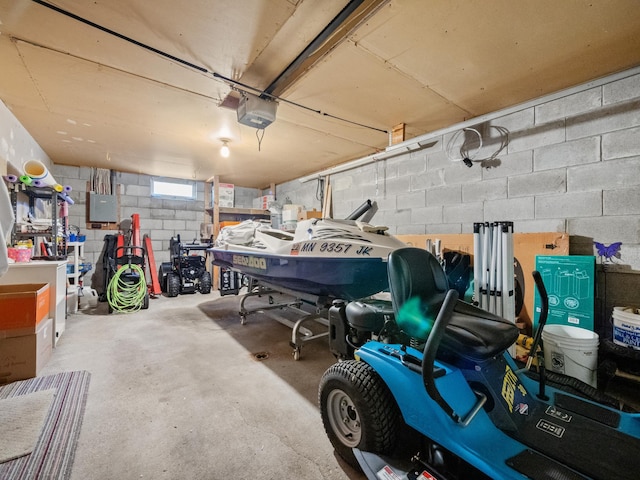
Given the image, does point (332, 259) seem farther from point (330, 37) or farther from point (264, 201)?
point (264, 201)

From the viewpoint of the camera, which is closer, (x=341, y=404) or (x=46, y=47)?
(x=341, y=404)

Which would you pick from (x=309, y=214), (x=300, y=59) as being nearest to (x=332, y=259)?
(x=300, y=59)

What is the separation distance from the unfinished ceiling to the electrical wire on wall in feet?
0.59

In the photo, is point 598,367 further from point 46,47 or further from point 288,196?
point 288,196

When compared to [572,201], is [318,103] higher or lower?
higher

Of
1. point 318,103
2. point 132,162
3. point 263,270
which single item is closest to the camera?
point 318,103

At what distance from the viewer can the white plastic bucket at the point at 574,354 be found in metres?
1.81

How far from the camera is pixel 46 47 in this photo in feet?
6.24

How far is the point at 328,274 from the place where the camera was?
237 cm

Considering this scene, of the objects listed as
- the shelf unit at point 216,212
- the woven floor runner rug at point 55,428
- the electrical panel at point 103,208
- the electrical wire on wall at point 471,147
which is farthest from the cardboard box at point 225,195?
the electrical wire on wall at point 471,147

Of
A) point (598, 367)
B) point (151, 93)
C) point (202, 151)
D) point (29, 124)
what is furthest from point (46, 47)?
point (598, 367)

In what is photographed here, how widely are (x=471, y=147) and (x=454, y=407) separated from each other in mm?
2843

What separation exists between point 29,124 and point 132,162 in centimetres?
165

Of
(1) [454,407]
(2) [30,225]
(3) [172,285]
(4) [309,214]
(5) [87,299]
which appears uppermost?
(4) [309,214]
